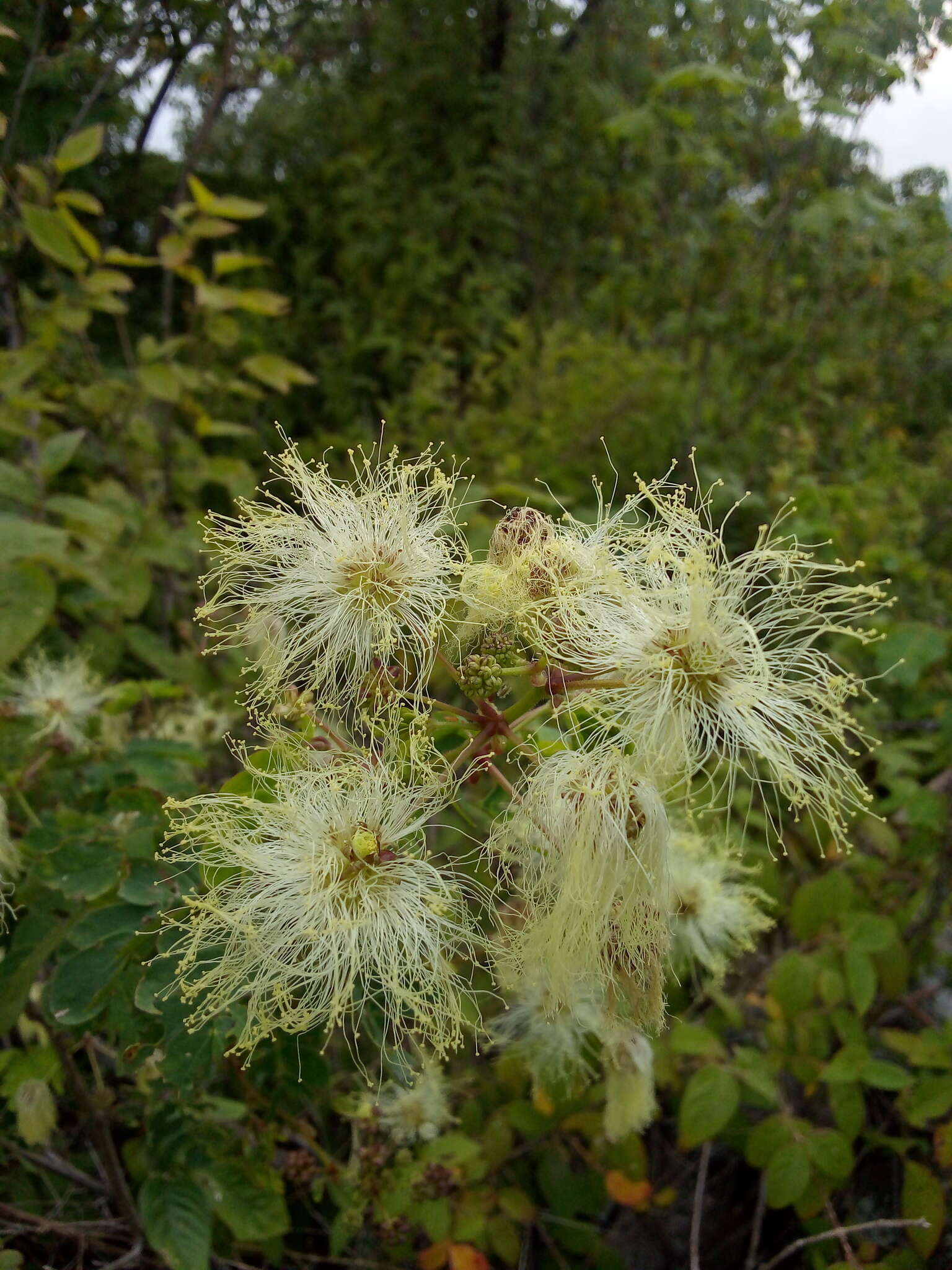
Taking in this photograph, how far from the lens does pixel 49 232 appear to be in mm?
2334

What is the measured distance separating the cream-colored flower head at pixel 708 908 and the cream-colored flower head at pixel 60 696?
1.36 m

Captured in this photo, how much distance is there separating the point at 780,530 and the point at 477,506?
108cm

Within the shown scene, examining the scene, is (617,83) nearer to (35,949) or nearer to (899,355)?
(899,355)

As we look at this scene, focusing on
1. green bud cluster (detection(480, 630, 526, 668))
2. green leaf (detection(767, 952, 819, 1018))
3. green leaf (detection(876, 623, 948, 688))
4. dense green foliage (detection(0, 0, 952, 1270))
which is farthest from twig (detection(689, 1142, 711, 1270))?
green leaf (detection(876, 623, 948, 688))

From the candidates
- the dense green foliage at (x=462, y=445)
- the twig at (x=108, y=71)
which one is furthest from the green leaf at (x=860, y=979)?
the twig at (x=108, y=71)

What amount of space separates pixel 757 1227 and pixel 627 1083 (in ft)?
2.12

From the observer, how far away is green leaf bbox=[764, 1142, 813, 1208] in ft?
5.32

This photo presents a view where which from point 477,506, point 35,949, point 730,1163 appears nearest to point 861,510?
point 477,506

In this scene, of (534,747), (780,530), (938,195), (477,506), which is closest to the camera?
(534,747)

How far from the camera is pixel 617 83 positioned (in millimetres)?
5148

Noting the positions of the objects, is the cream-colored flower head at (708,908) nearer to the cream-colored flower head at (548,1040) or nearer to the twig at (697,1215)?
the cream-colored flower head at (548,1040)

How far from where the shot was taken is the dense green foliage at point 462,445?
151 cm

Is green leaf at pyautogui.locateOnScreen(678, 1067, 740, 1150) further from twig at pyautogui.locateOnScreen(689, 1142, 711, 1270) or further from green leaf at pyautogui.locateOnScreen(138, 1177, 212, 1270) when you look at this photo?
green leaf at pyautogui.locateOnScreen(138, 1177, 212, 1270)

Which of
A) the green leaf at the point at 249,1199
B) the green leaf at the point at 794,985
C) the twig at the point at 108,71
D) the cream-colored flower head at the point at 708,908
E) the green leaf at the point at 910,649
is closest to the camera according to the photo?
the green leaf at the point at 249,1199
